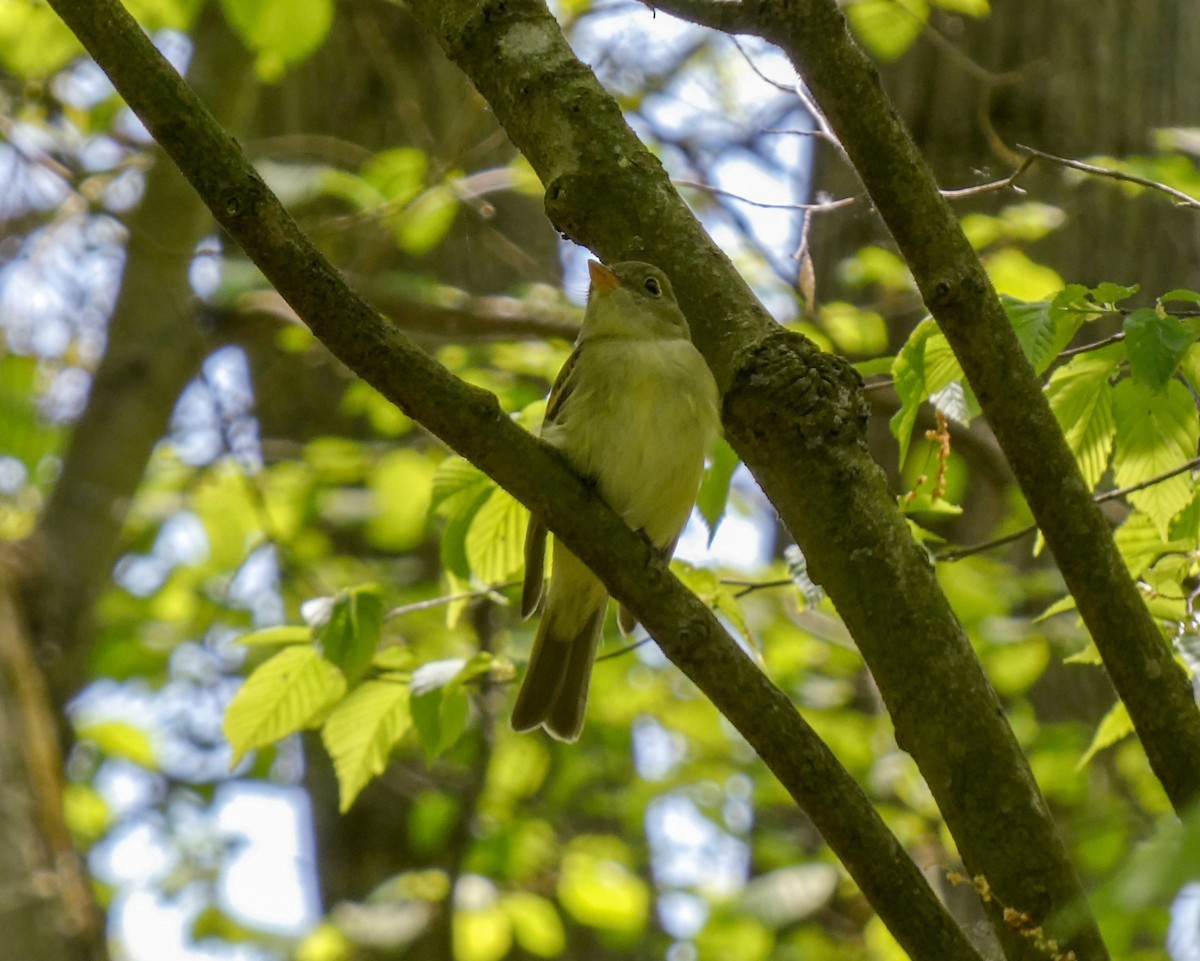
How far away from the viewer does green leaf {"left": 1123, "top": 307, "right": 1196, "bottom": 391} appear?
225cm

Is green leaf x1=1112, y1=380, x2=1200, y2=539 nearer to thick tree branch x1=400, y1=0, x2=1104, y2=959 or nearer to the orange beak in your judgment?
thick tree branch x1=400, y1=0, x2=1104, y2=959

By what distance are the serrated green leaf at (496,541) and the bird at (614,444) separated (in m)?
0.04

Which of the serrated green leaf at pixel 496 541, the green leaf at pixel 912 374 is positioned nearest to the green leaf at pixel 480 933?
the serrated green leaf at pixel 496 541

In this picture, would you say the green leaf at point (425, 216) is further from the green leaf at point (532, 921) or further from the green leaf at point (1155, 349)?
the green leaf at point (1155, 349)

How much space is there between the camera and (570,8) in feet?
18.8

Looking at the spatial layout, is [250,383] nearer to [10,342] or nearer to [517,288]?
[10,342]

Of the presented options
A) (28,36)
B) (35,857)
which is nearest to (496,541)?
(35,857)

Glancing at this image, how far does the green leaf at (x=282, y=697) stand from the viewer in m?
3.32

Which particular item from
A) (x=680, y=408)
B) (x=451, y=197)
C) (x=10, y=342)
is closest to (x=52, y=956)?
(x=680, y=408)

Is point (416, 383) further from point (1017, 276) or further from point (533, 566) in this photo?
point (1017, 276)

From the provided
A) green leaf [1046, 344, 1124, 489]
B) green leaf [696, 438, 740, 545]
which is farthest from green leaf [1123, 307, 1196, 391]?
green leaf [696, 438, 740, 545]

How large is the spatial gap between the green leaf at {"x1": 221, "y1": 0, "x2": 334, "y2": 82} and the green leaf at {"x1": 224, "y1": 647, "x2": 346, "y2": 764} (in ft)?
6.40

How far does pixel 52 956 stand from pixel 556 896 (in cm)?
356

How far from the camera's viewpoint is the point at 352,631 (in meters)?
3.18
